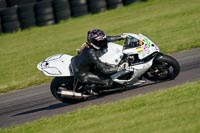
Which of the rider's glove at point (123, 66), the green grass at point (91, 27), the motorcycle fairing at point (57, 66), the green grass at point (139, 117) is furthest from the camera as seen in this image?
the green grass at point (91, 27)

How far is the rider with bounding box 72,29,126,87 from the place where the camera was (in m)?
11.5

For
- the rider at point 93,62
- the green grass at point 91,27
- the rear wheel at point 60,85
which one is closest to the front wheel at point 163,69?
the rider at point 93,62

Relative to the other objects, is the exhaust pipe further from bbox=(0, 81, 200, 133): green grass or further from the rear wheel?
bbox=(0, 81, 200, 133): green grass

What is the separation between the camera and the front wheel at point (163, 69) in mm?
11555

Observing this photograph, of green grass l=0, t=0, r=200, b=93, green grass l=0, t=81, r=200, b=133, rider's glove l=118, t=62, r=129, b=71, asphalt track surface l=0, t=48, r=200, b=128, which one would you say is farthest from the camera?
green grass l=0, t=0, r=200, b=93

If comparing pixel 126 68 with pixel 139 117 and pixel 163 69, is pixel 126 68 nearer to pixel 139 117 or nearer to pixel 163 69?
pixel 163 69

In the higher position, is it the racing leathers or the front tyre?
the racing leathers

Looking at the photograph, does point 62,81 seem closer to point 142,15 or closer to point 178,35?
point 178,35

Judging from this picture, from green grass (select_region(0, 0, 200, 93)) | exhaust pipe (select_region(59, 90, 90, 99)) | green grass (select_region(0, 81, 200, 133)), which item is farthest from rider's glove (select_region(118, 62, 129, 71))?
green grass (select_region(0, 0, 200, 93))

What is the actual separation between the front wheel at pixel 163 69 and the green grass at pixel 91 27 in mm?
3955

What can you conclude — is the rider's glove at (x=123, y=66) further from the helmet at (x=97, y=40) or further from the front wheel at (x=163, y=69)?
the helmet at (x=97, y=40)

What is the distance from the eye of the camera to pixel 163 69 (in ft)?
38.4

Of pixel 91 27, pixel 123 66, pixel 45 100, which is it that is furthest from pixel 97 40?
pixel 91 27

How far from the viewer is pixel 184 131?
7.82 meters
